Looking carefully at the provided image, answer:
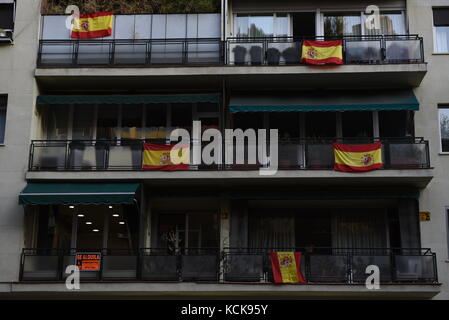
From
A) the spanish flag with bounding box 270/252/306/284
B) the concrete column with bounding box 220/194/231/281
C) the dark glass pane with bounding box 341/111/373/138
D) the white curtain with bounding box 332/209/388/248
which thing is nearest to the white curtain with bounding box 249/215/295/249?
the concrete column with bounding box 220/194/231/281

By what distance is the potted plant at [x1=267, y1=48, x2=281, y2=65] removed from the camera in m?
26.0

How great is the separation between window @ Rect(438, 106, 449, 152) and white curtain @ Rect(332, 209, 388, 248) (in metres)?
3.09

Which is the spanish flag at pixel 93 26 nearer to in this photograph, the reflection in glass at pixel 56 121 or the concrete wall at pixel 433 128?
the reflection in glass at pixel 56 121

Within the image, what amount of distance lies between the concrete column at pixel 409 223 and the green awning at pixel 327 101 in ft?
10.6

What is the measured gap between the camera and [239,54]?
85.8ft

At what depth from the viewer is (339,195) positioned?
25.1 metres

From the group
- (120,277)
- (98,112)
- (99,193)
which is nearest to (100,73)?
(98,112)

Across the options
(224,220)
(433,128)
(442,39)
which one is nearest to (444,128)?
(433,128)

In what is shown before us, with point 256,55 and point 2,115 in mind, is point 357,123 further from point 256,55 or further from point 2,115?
point 2,115

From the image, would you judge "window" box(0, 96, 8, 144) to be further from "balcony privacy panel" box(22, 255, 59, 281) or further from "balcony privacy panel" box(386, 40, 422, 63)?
"balcony privacy panel" box(386, 40, 422, 63)

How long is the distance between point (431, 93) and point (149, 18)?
1029 cm

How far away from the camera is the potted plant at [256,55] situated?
26.1m

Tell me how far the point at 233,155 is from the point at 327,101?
372 centimetres

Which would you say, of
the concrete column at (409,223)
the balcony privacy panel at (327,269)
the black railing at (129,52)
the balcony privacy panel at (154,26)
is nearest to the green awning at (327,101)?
the black railing at (129,52)
